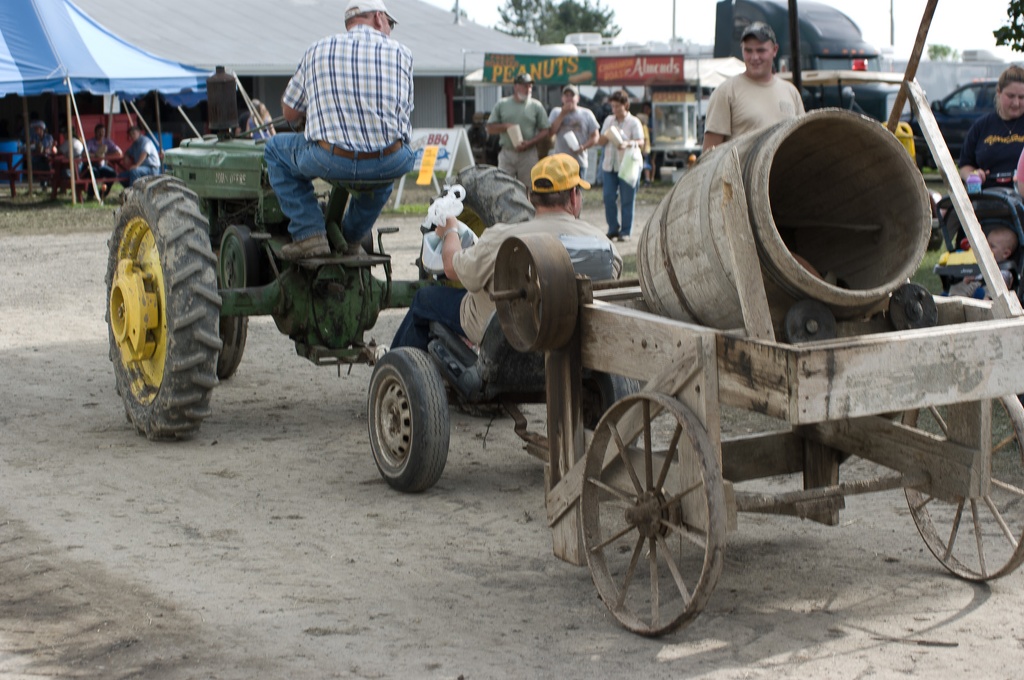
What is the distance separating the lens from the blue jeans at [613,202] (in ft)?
53.3

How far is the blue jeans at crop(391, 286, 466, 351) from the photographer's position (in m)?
6.12

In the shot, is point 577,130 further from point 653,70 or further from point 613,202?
point 653,70

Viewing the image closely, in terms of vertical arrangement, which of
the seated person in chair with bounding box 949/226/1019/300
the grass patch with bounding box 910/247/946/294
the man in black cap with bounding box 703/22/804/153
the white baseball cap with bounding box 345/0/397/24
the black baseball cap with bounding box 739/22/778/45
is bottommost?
the grass patch with bounding box 910/247/946/294

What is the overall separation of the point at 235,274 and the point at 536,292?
3641mm

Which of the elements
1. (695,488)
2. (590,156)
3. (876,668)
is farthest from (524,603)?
(590,156)

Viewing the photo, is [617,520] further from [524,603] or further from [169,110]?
[169,110]

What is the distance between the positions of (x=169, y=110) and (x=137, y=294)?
28.1 metres

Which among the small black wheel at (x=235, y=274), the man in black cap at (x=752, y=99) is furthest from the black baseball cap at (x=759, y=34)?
the small black wheel at (x=235, y=274)

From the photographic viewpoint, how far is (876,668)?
3.92 m

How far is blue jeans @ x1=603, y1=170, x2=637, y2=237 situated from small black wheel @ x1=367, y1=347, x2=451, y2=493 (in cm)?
1059

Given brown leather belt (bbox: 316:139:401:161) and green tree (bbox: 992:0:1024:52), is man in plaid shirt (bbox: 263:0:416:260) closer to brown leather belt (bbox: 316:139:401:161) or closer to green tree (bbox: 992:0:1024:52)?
brown leather belt (bbox: 316:139:401:161)

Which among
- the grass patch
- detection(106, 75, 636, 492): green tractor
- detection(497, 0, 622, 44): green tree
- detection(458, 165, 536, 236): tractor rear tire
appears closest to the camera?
detection(106, 75, 636, 492): green tractor

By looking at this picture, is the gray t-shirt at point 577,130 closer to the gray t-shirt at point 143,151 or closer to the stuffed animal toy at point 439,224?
the gray t-shirt at point 143,151

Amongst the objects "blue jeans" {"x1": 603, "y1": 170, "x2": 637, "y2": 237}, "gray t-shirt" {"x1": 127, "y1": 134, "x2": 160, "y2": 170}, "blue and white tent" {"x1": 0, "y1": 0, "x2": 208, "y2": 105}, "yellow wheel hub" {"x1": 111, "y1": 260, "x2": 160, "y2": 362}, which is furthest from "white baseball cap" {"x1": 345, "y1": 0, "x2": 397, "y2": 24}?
"gray t-shirt" {"x1": 127, "y1": 134, "x2": 160, "y2": 170}
